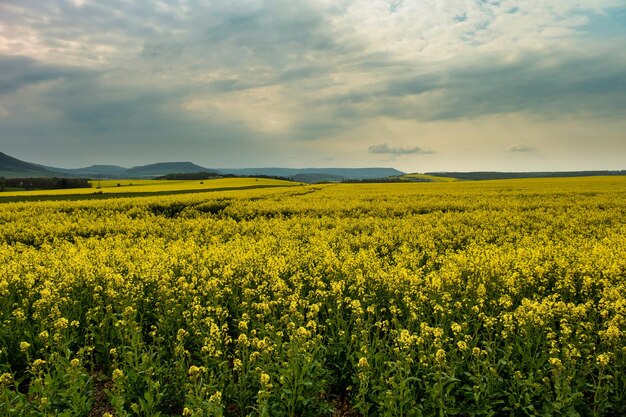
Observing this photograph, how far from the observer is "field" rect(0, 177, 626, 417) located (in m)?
5.05

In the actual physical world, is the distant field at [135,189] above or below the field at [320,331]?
above

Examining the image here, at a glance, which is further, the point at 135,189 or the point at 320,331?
the point at 135,189

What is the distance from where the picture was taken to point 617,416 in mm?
5301

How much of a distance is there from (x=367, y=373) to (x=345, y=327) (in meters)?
1.80

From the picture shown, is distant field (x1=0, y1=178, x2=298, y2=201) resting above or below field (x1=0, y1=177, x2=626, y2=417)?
above

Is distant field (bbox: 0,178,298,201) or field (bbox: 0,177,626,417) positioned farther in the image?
distant field (bbox: 0,178,298,201)

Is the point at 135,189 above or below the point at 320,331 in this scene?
above

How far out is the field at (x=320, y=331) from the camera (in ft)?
16.6

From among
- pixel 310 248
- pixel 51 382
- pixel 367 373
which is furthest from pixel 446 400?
pixel 310 248

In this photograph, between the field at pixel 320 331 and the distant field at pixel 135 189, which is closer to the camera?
the field at pixel 320 331

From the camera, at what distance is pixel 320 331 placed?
7.34 meters

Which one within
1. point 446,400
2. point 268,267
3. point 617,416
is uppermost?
point 268,267

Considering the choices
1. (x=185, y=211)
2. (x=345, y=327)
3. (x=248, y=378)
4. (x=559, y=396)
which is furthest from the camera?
(x=185, y=211)

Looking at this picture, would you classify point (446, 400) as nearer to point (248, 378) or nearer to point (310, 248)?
point (248, 378)
